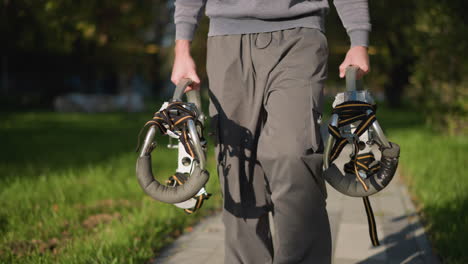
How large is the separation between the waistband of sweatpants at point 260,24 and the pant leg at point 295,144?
0.03 m

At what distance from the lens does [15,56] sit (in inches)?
973

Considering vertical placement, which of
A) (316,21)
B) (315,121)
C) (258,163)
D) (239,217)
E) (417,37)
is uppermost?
(417,37)

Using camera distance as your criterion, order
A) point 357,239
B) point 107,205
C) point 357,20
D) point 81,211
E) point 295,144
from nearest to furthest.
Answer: point 295,144 < point 357,20 < point 357,239 < point 81,211 < point 107,205

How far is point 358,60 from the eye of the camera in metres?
2.07

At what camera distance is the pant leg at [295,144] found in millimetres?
2016

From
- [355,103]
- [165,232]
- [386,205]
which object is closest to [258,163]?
[355,103]

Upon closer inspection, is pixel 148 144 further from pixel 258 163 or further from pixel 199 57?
pixel 199 57

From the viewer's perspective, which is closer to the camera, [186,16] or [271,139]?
[271,139]

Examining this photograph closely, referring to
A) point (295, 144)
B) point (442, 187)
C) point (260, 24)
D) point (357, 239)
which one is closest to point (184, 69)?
point (260, 24)

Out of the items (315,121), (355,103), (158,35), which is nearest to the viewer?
(355,103)

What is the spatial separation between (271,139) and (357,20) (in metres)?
0.65

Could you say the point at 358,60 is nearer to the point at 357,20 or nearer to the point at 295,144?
the point at 357,20

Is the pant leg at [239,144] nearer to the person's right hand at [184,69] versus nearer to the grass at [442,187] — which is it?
the person's right hand at [184,69]

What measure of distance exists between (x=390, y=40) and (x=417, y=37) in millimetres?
8357
